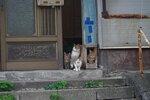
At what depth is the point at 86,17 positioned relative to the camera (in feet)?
31.7

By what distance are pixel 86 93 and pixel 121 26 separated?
2.23 m

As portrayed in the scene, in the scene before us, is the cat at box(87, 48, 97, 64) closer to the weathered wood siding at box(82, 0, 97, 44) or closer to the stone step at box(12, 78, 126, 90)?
the weathered wood siding at box(82, 0, 97, 44)

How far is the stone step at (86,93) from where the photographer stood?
8258 mm

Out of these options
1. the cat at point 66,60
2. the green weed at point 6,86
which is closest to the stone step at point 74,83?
the green weed at point 6,86

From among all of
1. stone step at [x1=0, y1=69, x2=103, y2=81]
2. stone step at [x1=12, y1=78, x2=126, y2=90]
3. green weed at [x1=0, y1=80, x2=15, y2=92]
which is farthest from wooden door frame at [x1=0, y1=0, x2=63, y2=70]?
green weed at [x1=0, y1=80, x2=15, y2=92]

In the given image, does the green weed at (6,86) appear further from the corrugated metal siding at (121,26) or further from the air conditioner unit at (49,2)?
the corrugated metal siding at (121,26)

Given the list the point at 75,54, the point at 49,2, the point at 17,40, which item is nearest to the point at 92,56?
the point at 75,54

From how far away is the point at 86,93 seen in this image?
8.46m

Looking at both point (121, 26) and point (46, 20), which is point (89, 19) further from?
point (46, 20)

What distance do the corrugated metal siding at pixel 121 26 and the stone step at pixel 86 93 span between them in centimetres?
146

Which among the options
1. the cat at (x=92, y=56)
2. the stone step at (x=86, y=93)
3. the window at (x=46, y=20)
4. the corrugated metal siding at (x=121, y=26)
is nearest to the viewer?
the stone step at (x=86, y=93)

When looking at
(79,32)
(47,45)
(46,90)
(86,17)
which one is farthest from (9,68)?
(79,32)

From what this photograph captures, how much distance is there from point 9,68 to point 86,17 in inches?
97.0

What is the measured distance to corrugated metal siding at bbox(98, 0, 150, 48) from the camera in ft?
31.4
